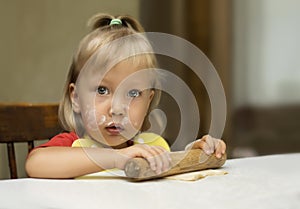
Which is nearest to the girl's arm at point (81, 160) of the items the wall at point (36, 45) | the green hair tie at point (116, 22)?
the green hair tie at point (116, 22)

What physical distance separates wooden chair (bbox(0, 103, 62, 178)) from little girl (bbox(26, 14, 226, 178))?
115 millimetres

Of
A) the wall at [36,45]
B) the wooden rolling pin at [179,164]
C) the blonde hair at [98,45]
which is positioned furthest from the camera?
the wall at [36,45]

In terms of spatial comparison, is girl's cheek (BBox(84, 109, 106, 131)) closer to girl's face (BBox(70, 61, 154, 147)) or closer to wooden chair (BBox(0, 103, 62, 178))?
girl's face (BBox(70, 61, 154, 147))

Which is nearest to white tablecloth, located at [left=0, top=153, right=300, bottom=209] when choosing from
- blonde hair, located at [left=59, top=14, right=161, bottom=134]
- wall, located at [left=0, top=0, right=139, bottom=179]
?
blonde hair, located at [left=59, top=14, right=161, bottom=134]

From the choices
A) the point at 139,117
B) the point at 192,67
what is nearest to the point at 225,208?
the point at 139,117

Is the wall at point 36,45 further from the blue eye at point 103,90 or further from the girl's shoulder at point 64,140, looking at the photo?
the blue eye at point 103,90

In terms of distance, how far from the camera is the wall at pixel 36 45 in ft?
5.30

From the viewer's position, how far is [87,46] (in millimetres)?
806

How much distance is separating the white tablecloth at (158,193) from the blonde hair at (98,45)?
9.8 inches

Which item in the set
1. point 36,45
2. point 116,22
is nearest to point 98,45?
point 116,22

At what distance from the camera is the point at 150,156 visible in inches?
23.4

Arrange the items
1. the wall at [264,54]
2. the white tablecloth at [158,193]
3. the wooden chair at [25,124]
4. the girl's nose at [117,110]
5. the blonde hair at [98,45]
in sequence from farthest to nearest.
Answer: the wall at [264,54] < the wooden chair at [25,124] < the blonde hair at [98,45] < the girl's nose at [117,110] < the white tablecloth at [158,193]

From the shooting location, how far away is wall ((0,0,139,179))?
162cm

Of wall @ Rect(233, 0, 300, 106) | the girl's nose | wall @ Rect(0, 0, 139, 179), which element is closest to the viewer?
the girl's nose
